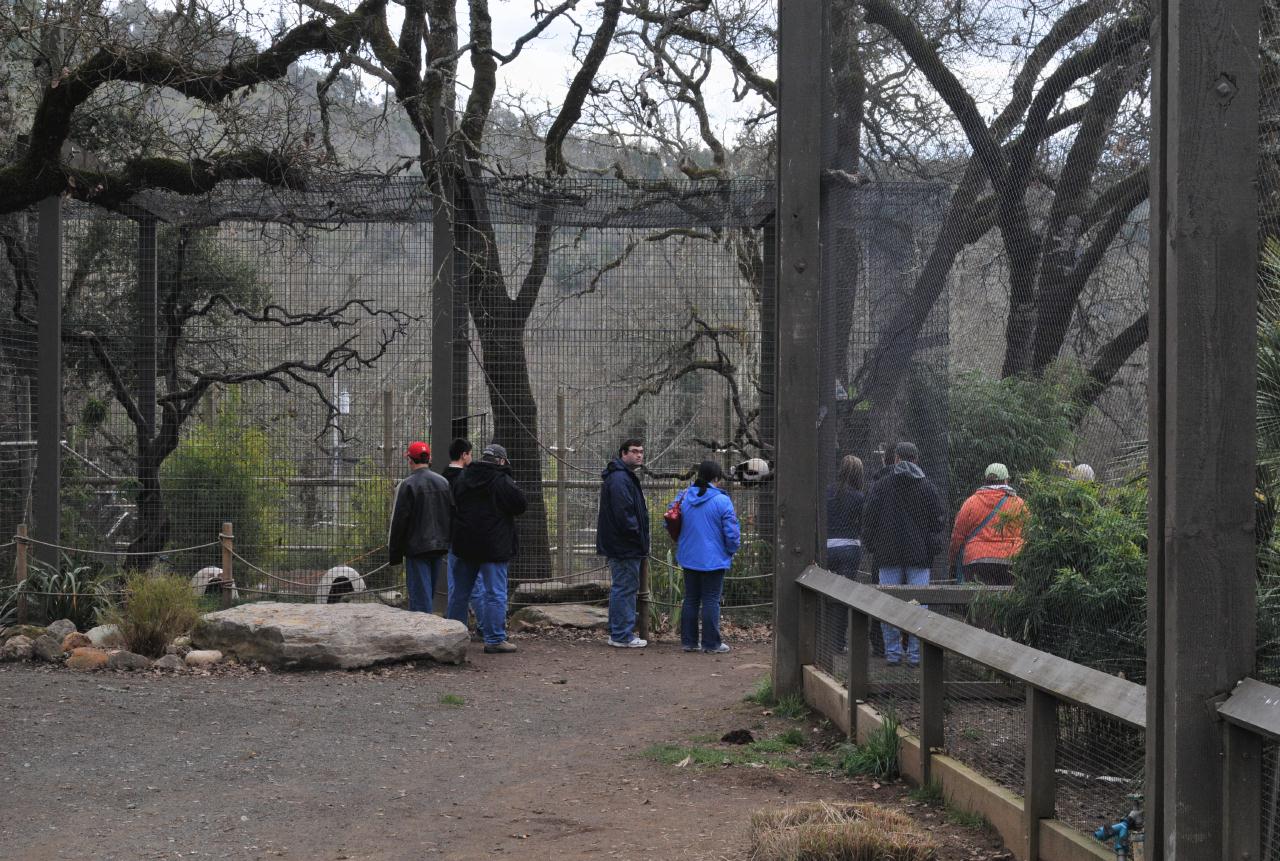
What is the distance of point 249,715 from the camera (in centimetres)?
798

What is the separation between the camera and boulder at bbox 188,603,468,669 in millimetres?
9578

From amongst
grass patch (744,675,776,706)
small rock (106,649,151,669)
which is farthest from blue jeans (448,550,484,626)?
grass patch (744,675,776,706)

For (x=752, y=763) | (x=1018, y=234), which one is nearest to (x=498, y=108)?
(x=752, y=763)

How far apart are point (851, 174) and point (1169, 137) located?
169 inches

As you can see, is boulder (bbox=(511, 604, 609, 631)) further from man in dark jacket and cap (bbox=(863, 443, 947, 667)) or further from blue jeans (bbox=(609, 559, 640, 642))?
man in dark jacket and cap (bbox=(863, 443, 947, 667))

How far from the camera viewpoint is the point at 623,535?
11.4 m

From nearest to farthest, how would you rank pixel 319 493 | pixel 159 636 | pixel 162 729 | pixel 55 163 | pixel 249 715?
pixel 162 729 < pixel 249 715 < pixel 159 636 < pixel 55 163 < pixel 319 493

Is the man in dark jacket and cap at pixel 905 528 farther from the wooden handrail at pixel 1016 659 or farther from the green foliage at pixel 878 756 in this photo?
the green foliage at pixel 878 756

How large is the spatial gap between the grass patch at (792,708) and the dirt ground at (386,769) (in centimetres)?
16

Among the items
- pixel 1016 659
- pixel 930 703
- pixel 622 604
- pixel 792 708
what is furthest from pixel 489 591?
pixel 1016 659

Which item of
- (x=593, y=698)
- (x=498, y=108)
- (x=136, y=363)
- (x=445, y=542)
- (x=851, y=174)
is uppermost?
(x=498, y=108)

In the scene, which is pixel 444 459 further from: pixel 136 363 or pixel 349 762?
pixel 349 762

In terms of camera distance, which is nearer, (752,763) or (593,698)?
(752,763)

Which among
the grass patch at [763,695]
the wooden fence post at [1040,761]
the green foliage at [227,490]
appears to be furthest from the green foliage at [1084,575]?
the green foliage at [227,490]
